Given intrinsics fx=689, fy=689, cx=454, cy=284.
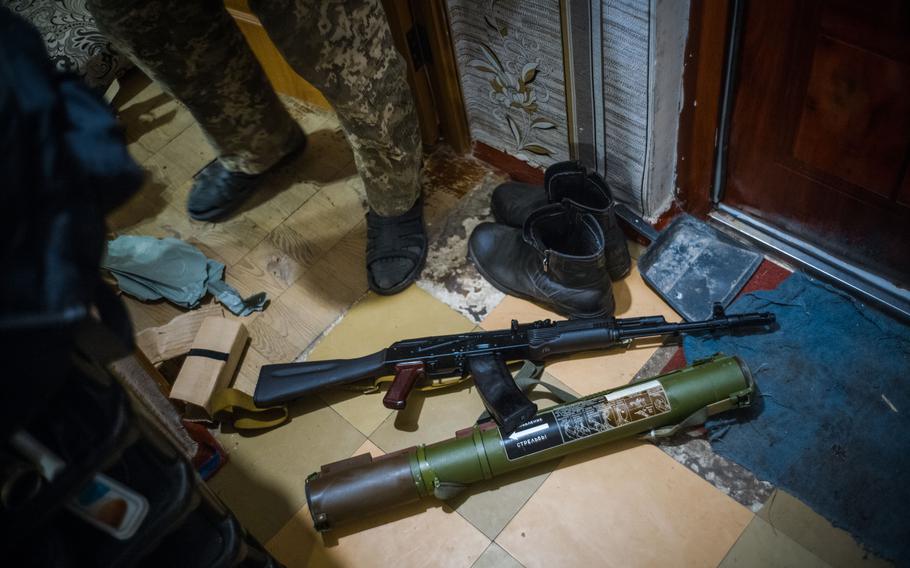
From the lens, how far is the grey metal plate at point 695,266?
1.98m

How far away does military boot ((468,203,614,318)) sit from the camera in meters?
1.88

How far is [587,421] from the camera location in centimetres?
169

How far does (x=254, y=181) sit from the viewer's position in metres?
2.53

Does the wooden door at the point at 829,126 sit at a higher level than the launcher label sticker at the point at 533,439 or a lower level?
higher

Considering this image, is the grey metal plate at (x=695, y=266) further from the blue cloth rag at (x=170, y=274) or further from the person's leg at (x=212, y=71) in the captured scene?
the person's leg at (x=212, y=71)

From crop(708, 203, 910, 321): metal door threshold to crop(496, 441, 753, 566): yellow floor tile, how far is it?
681 millimetres

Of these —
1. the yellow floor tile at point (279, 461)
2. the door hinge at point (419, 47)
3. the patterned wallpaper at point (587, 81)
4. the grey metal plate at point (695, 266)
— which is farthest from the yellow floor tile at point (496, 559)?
the door hinge at point (419, 47)

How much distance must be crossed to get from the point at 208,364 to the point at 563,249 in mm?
1089

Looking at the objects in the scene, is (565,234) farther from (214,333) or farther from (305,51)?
(214,333)

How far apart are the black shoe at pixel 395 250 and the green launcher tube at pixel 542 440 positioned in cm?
65

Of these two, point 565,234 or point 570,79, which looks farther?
point 565,234

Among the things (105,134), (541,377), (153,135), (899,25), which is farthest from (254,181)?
(899,25)

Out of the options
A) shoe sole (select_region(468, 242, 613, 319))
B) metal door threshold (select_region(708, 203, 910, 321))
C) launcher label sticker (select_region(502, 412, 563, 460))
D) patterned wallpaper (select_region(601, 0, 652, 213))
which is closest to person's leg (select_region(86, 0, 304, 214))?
shoe sole (select_region(468, 242, 613, 319))

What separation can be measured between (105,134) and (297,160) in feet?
6.10
